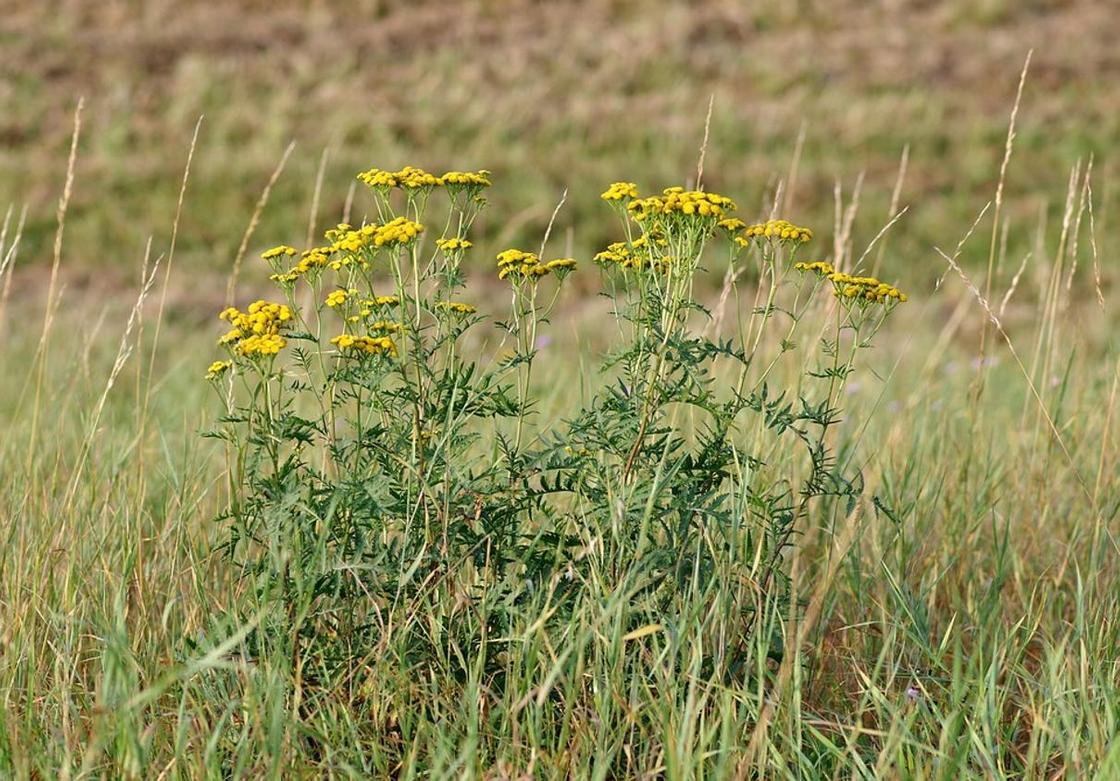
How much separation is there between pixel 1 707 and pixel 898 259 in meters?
9.34

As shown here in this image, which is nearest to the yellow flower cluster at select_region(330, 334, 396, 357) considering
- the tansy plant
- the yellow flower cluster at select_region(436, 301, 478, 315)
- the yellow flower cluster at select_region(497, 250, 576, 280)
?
the tansy plant

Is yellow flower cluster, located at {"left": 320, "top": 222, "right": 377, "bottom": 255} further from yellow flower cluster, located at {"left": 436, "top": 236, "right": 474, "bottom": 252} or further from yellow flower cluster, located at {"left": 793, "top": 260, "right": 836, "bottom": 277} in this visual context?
yellow flower cluster, located at {"left": 793, "top": 260, "right": 836, "bottom": 277}

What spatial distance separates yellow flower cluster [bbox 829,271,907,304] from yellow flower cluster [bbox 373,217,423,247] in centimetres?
68

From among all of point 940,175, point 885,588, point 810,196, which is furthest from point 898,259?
point 885,588

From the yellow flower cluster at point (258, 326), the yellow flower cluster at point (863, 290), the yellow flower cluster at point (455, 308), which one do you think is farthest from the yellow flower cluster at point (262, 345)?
the yellow flower cluster at point (863, 290)

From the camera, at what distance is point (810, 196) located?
11.6m

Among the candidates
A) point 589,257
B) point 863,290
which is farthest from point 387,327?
point 589,257

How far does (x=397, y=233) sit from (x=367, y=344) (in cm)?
17

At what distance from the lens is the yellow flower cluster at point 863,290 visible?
2049 mm

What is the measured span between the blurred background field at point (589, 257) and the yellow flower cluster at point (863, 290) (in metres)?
0.55

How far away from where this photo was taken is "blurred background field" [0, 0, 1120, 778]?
6.97ft

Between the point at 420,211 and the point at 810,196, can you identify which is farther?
the point at 810,196

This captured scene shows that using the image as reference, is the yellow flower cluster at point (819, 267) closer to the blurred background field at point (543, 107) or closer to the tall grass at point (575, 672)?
the tall grass at point (575, 672)

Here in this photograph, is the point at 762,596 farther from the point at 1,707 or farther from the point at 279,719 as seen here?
the point at 1,707
